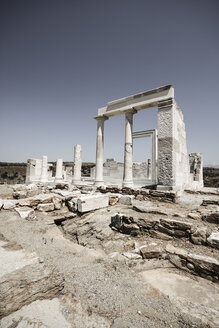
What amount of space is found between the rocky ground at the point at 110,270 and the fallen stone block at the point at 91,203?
0.17 feet

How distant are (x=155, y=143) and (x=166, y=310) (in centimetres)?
981

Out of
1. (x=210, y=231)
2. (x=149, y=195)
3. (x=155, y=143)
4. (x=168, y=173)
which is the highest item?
(x=155, y=143)

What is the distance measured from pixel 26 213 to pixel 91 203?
2.18 metres

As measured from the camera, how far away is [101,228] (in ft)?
15.0

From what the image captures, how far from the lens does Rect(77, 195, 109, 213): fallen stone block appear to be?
5391 mm

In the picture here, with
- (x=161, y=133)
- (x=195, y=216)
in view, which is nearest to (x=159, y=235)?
(x=195, y=216)

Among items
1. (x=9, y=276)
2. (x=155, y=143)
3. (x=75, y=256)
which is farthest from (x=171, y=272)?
(x=155, y=143)

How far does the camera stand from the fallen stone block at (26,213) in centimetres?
504

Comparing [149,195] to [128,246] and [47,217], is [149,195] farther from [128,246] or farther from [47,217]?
[47,217]

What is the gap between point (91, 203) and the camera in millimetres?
5582

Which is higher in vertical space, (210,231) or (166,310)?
(210,231)

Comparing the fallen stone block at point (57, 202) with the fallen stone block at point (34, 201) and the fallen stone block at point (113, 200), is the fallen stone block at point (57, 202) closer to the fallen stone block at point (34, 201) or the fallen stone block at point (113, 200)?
the fallen stone block at point (34, 201)

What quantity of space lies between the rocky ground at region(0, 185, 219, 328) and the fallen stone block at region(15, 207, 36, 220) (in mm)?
32

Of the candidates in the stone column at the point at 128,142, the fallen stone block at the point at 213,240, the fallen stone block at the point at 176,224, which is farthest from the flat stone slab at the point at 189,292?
the stone column at the point at 128,142
